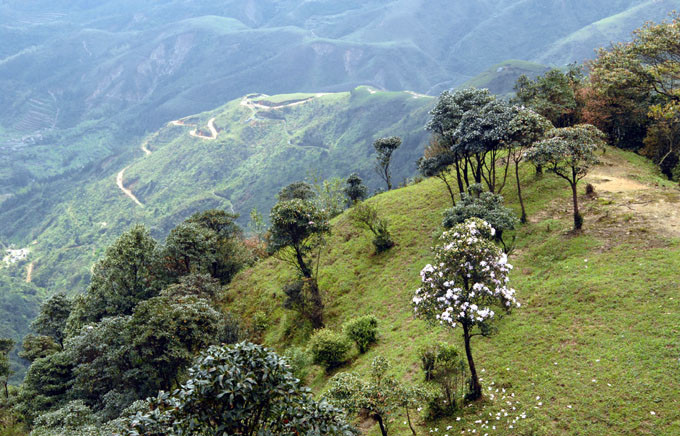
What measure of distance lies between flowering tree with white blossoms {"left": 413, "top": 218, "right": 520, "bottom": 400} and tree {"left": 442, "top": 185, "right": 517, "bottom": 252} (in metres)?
7.81

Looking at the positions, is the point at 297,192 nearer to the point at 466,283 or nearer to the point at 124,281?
the point at 124,281

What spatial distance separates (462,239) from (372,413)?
20.8 ft

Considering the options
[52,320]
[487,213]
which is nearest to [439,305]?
[487,213]

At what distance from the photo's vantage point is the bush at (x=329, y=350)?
2081 centimetres

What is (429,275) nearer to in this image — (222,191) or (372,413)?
(372,413)

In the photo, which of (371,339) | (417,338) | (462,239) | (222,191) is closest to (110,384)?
(371,339)

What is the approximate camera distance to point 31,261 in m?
169

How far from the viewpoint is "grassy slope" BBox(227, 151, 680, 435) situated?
1196 centimetres

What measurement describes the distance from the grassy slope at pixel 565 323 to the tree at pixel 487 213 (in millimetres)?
2429

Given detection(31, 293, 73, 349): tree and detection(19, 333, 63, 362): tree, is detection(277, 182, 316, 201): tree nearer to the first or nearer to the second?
detection(31, 293, 73, 349): tree

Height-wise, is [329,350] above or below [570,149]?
below

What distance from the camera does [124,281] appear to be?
34.1 meters

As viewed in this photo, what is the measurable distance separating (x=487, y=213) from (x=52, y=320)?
4496 cm

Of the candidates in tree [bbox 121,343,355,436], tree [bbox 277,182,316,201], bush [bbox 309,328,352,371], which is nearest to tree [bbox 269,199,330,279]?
bush [bbox 309,328,352,371]
